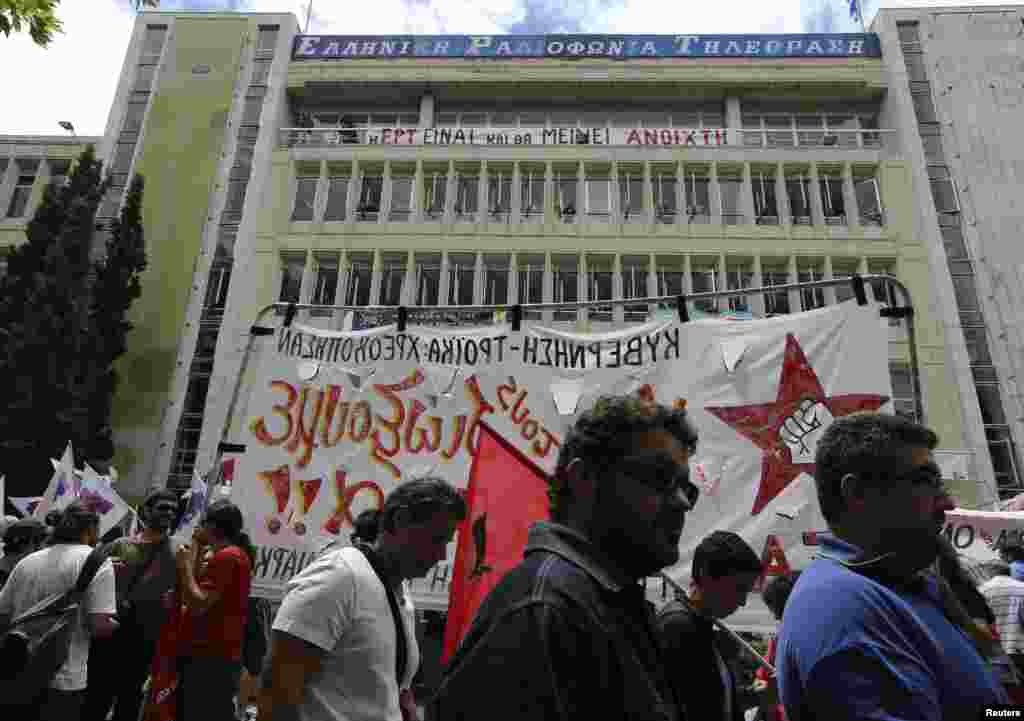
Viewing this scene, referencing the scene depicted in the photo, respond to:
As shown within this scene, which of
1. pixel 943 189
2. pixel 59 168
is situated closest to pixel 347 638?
pixel 943 189

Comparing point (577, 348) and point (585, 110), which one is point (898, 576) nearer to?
point (577, 348)

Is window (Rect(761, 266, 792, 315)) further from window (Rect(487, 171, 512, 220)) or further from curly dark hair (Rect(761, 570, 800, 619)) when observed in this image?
curly dark hair (Rect(761, 570, 800, 619))

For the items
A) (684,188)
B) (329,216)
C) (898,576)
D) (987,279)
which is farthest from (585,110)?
(898,576)

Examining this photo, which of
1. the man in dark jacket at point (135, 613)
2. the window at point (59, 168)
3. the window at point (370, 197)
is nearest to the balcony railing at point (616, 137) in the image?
the window at point (370, 197)

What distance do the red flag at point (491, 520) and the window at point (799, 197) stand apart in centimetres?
2125

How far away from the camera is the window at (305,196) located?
76.4 ft

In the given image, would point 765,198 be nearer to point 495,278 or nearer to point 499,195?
point 499,195

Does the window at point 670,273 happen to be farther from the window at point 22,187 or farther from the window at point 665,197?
the window at point 22,187

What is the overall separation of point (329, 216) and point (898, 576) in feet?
75.8

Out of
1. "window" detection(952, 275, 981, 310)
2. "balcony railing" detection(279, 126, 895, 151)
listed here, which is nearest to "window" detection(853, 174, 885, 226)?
"balcony railing" detection(279, 126, 895, 151)

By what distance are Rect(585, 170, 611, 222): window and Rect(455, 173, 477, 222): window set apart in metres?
2.59

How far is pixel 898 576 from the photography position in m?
1.71

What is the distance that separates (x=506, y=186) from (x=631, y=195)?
4.04 meters

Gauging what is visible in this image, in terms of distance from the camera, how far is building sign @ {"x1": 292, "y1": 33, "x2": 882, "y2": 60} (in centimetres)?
2555
